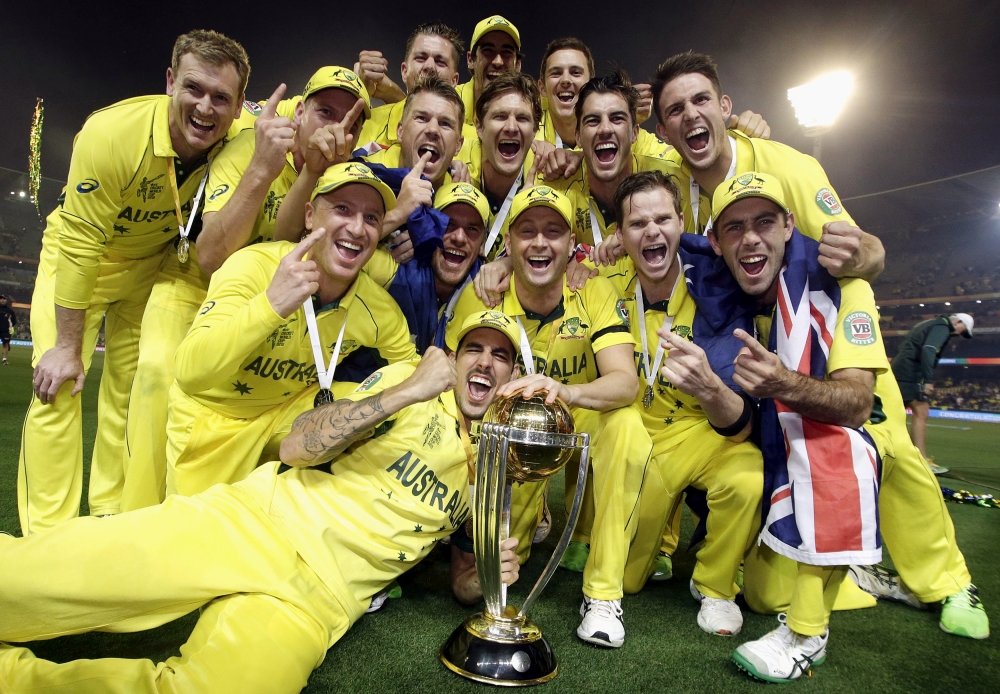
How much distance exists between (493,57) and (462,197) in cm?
219

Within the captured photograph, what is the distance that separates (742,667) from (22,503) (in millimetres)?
3520

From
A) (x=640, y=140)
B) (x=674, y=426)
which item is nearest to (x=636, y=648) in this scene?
(x=674, y=426)

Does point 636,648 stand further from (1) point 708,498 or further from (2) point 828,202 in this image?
(2) point 828,202

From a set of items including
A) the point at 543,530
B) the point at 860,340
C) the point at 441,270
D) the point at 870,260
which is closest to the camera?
the point at 860,340

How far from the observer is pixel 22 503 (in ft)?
10.6

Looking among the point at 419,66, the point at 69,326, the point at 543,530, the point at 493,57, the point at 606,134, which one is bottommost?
the point at 543,530

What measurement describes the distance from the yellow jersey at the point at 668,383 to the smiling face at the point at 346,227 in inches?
54.8

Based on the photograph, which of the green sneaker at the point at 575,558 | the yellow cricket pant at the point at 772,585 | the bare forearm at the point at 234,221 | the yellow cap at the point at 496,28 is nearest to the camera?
the yellow cricket pant at the point at 772,585

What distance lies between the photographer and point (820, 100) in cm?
1648

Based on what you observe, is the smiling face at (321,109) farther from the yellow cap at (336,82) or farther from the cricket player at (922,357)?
the cricket player at (922,357)

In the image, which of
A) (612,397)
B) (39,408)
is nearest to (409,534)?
(612,397)

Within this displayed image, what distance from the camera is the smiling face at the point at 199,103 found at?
123 inches

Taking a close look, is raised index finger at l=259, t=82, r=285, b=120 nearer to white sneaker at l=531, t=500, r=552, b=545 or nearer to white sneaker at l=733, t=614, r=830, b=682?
white sneaker at l=531, t=500, r=552, b=545

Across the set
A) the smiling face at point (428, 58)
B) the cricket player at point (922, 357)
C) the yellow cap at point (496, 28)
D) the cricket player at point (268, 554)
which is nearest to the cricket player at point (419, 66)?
the smiling face at point (428, 58)
